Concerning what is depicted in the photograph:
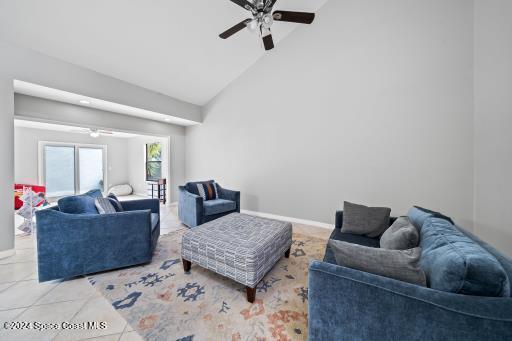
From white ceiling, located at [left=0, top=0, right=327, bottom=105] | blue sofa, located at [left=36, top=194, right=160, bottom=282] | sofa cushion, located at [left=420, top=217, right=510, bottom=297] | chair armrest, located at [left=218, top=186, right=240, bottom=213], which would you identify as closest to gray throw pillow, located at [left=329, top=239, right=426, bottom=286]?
sofa cushion, located at [left=420, top=217, right=510, bottom=297]

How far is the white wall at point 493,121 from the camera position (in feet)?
6.02

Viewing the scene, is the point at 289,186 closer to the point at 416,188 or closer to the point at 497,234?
the point at 416,188

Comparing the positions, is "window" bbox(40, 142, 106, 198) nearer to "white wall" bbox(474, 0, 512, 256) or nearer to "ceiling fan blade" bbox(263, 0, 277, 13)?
"ceiling fan blade" bbox(263, 0, 277, 13)

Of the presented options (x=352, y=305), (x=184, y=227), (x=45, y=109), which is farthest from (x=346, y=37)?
(x=45, y=109)

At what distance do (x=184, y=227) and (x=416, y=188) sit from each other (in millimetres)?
3830

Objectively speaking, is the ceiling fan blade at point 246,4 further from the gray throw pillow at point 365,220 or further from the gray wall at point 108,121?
the gray wall at point 108,121

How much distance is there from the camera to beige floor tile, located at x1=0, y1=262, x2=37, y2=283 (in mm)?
1938

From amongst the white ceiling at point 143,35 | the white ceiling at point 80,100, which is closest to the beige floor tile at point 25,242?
the white ceiling at point 80,100

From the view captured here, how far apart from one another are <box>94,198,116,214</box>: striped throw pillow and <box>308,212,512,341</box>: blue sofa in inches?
93.1

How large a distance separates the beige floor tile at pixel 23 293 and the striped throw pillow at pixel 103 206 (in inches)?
30.3

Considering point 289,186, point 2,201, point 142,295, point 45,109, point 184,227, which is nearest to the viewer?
point 142,295

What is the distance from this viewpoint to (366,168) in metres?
3.02

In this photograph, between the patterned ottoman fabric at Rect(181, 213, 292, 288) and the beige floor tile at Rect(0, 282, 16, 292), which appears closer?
the patterned ottoman fabric at Rect(181, 213, 292, 288)

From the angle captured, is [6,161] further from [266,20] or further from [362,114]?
[362,114]
